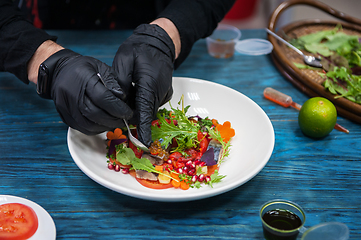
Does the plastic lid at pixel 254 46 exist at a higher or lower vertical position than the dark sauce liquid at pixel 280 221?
higher

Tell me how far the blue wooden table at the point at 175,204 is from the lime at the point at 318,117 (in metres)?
0.07

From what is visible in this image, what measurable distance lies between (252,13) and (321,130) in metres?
3.06

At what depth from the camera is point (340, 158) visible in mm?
1444

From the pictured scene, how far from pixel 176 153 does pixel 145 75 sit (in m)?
0.38

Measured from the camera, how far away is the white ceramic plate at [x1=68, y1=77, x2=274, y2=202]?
3.47 feet

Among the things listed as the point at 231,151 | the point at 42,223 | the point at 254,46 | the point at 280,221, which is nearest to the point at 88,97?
the point at 42,223

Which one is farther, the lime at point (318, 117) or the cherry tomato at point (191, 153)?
the lime at point (318, 117)

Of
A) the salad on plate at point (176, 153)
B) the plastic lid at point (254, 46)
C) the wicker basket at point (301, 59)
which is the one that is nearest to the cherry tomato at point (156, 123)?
the salad on plate at point (176, 153)

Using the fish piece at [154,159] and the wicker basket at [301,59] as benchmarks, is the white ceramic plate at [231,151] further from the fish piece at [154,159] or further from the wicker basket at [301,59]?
the wicker basket at [301,59]

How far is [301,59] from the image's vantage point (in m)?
2.11

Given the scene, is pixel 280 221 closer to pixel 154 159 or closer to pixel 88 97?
pixel 154 159

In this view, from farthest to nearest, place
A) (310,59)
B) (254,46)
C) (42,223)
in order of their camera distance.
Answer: (254,46), (310,59), (42,223)

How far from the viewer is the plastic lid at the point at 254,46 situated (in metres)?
2.25

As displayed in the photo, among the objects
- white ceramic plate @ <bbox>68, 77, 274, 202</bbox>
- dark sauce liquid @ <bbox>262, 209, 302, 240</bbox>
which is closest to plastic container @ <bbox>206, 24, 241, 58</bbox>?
white ceramic plate @ <bbox>68, 77, 274, 202</bbox>
